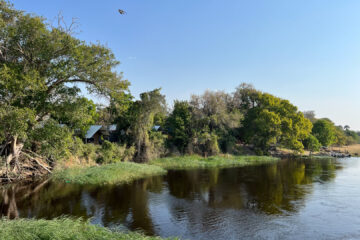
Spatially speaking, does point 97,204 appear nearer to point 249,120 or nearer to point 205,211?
point 205,211

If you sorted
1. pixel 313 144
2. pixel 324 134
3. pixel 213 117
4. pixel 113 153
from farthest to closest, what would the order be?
pixel 324 134, pixel 313 144, pixel 213 117, pixel 113 153

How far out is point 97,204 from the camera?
1625cm

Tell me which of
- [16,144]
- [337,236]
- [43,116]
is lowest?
[337,236]

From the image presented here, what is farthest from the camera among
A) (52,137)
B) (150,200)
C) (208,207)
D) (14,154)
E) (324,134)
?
(324,134)

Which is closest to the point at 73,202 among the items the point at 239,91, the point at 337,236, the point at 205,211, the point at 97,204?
the point at 97,204

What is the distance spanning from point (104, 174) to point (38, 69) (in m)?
10.7

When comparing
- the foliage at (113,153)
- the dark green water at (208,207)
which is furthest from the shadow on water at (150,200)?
the foliage at (113,153)

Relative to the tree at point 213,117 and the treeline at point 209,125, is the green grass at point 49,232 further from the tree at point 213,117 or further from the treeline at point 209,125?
the tree at point 213,117

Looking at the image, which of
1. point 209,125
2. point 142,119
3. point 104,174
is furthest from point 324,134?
point 104,174

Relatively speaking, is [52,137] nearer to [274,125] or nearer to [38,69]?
[38,69]

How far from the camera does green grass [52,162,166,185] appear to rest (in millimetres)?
23094

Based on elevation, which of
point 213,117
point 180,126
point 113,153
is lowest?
point 113,153

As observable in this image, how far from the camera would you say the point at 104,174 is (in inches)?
A: 953

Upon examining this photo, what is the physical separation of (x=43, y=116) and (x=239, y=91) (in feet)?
158
